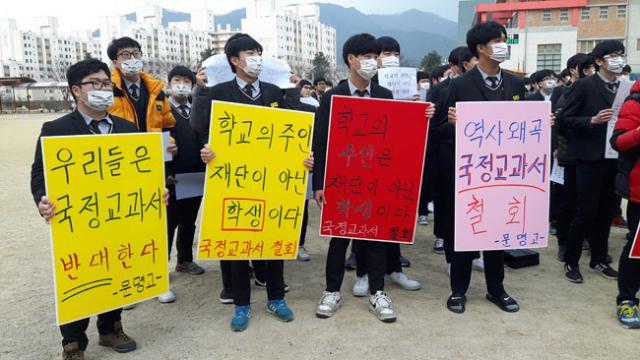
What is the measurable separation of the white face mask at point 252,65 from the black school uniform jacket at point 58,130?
94 cm

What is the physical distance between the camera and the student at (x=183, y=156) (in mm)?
4656

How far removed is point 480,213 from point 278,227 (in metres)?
1.51

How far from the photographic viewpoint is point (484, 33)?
146 inches

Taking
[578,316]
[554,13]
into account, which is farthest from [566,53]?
[578,316]

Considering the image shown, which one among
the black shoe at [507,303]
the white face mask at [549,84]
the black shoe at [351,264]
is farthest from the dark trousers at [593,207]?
the white face mask at [549,84]

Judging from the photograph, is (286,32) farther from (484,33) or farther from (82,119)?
(82,119)

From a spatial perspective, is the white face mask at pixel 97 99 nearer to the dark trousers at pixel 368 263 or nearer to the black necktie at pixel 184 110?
the black necktie at pixel 184 110

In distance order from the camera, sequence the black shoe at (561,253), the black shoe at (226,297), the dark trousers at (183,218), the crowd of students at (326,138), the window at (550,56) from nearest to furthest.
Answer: the crowd of students at (326,138)
the black shoe at (226,297)
the dark trousers at (183,218)
the black shoe at (561,253)
the window at (550,56)

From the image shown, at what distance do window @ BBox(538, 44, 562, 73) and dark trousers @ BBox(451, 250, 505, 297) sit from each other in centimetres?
4933

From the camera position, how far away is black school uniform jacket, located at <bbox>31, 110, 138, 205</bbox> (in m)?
2.94

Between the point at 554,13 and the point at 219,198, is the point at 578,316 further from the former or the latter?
the point at 554,13

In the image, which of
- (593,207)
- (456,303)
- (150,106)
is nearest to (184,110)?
(150,106)

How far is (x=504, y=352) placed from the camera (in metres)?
3.21

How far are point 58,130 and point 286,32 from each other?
10907 cm
